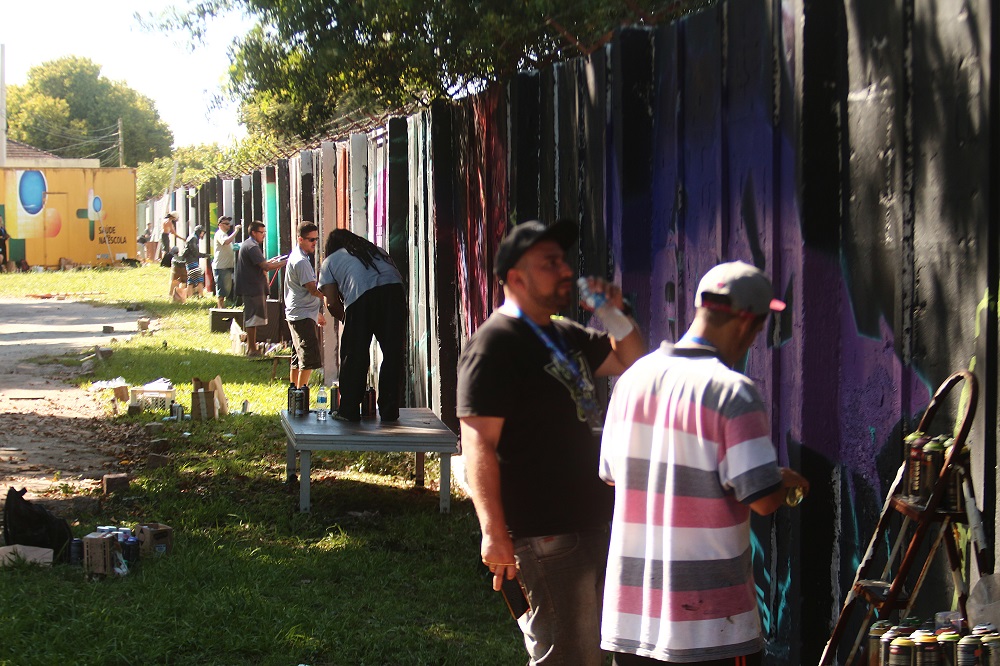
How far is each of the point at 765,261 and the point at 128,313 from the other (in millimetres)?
22321

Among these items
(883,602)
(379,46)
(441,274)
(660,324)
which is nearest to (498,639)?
(660,324)

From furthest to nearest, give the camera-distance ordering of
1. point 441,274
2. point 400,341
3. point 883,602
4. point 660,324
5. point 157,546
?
point 441,274 → point 400,341 → point 157,546 → point 660,324 → point 883,602

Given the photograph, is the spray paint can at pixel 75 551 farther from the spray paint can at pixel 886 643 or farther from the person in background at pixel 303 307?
the person in background at pixel 303 307

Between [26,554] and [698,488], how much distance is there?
5022 mm

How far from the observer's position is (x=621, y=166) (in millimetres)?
6051

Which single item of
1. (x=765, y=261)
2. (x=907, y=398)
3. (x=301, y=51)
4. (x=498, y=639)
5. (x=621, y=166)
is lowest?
(x=498, y=639)

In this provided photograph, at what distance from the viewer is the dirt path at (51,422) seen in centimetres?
974

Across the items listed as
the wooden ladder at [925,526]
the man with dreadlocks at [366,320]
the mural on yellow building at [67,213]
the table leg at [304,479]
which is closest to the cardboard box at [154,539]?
the table leg at [304,479]

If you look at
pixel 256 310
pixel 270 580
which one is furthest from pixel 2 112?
pixel 270 580

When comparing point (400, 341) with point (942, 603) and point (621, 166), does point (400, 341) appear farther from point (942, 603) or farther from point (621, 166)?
point (942, 603)

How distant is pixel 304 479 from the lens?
8.16m

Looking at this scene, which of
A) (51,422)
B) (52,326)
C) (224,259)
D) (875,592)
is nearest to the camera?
(875,592)

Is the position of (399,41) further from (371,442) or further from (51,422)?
(371,442)

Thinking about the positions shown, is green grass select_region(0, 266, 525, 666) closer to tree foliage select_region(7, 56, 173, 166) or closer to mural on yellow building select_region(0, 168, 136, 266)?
mural on yellow building select_region(0, 168, 136, 266)
